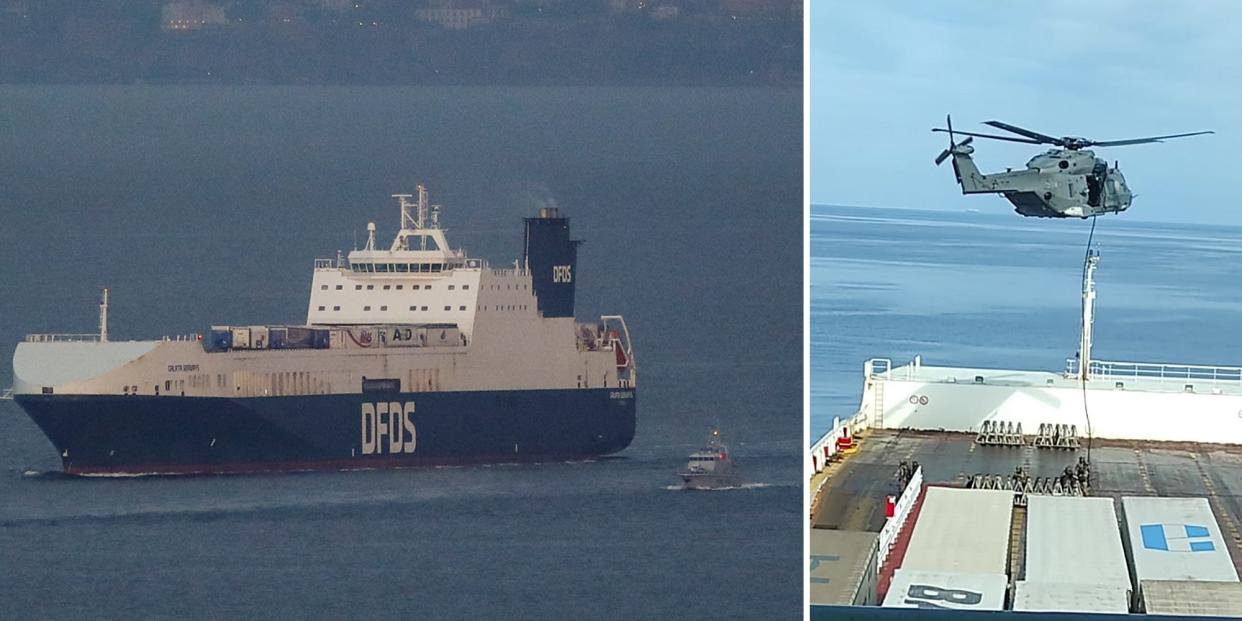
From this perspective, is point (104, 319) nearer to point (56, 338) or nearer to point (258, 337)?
point (56, 338)

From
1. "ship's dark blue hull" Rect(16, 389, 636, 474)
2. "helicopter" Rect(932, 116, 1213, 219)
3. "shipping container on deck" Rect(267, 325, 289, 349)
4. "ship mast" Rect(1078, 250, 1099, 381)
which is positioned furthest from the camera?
"shipping container on deck" Rect(267, 325, 289, 349)

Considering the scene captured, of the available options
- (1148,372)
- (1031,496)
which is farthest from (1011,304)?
(1031,496)

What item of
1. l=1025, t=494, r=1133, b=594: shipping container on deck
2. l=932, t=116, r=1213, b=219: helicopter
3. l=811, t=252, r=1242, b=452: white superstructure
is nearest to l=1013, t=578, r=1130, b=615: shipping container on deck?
l=1025, t=494, r=1133, b=594: shipping container on deck

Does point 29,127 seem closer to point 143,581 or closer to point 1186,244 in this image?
point 143,581

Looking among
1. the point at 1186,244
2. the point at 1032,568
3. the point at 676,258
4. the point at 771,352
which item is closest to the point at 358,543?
the point at 771,352

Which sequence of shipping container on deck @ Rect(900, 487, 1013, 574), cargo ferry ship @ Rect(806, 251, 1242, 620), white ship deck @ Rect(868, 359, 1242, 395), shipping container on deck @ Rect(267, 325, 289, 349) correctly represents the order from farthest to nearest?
shipping container on deck @ Rect(267, 325, 289, 349) < white ship deck @ Rect(868, 359, 1242, 395) < shipping container on deck @ Rect(900, 487, 1013, 574) < cargo ferry ship @ Rect(806, 251, 1242, 620)

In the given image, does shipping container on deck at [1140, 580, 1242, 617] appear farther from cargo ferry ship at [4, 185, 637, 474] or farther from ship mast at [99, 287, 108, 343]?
ship mast at [99, 287, 108, 343]

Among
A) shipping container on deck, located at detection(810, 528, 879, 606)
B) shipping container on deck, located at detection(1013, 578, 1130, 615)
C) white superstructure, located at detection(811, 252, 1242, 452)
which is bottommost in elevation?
shipping container on deck, located at detection(1013, 578, 1130, 615)
